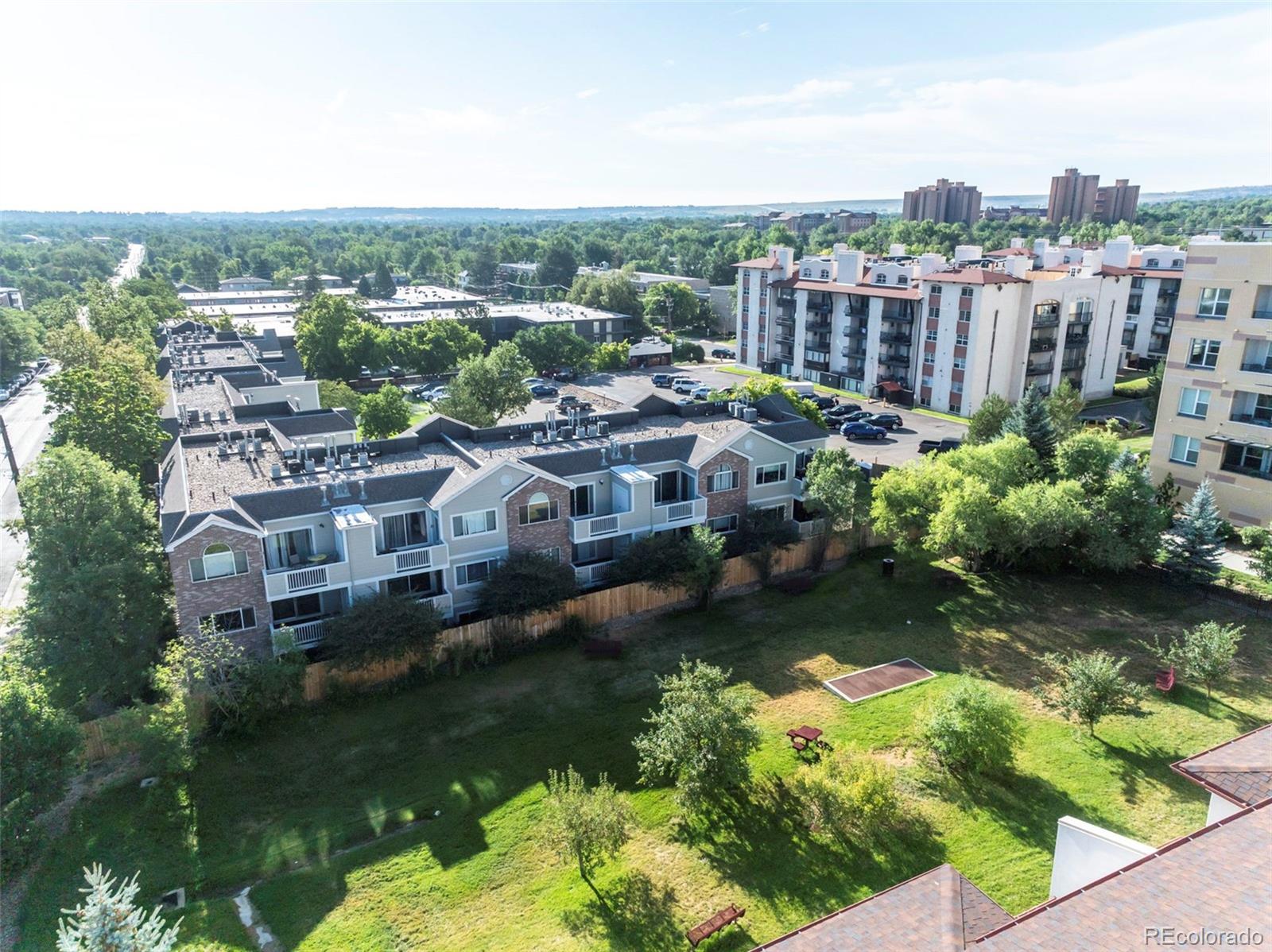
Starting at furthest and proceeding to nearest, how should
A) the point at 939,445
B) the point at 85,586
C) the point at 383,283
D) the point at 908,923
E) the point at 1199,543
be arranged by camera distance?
the point at 383,283, the point at 939,445, the point at 1199,543, the point at 85,586, the point at 908,923

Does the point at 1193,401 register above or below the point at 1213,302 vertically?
below

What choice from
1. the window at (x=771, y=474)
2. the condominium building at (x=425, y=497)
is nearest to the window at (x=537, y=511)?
the condominium building at (x=425, y=497)

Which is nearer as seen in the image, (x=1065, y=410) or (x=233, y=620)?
(x=233, y=620)

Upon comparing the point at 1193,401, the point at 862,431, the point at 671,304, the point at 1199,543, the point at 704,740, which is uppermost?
the point at 1193,401

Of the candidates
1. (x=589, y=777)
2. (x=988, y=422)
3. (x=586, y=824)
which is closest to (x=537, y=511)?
(x=589, y=777)

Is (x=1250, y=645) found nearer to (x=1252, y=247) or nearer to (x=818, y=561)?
(x=818, y=561)

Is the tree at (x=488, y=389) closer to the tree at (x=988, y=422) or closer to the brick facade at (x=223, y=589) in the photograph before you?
the brick facade at (x=223, y=589)

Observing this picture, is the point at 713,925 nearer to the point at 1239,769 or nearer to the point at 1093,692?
the point at 1239,769

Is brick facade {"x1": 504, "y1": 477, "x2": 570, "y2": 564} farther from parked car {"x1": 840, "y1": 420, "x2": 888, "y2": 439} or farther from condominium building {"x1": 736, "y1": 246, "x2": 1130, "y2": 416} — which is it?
condominium building {"x1": 736, "y1": 246, "x2": 1130, "y2": 416}
